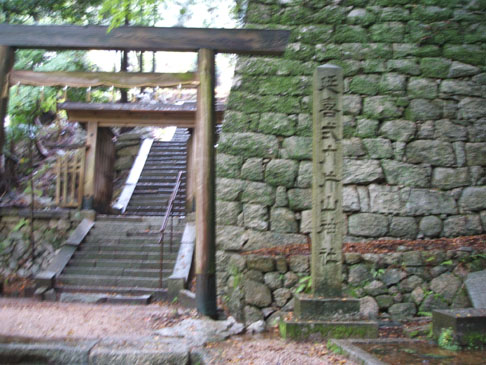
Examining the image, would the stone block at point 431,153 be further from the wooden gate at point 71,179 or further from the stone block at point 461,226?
the wooden gate at point 71,179

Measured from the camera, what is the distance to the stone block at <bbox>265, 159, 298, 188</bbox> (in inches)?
262

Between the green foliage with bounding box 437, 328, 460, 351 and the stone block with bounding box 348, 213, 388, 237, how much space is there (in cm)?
230

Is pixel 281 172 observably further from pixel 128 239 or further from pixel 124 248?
pixel 128 239

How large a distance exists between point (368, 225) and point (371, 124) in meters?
1.58

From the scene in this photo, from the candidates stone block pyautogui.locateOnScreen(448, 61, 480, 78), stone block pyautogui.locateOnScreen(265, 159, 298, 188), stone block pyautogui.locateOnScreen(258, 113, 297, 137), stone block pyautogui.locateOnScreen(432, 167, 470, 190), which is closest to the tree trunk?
stone block pyautogui.locateOnScreen(258, 113, 297, 137)

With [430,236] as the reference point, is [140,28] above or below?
above

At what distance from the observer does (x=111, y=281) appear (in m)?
7.87

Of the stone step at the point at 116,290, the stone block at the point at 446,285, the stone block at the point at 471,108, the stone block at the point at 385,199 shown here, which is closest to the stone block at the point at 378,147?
the stone block at the point at 385,199

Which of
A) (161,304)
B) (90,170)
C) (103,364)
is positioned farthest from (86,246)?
(103,364)

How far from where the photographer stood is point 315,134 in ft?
16.0

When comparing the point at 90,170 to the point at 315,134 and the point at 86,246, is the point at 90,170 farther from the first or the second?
the point at 315,134

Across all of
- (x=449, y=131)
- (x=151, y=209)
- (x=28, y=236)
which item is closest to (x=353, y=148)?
(x=449, y=131)

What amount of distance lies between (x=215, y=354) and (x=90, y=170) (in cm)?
776

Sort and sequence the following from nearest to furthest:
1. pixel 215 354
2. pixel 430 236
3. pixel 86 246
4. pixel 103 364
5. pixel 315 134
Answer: pixel 103 364 < pixel 215 354 < pixel 315 134 < pixel 430 236 < pixel 86 246
